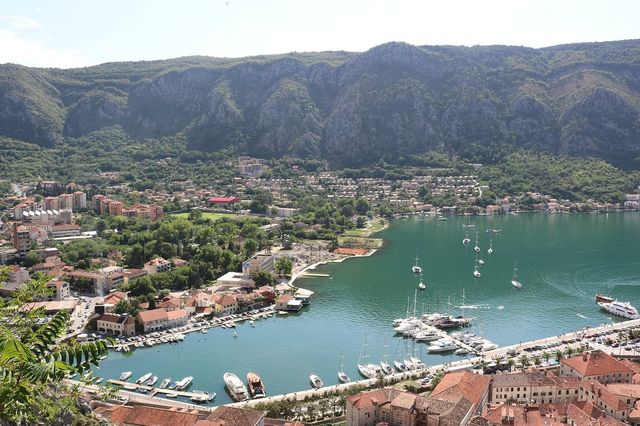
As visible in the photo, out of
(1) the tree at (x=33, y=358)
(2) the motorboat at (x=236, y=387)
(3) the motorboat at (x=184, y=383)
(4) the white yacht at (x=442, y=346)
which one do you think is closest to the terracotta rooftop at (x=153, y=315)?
(3) the motorboat at (x=184, y=383)

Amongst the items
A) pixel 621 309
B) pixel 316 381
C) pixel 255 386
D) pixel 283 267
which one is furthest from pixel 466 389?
pixel 283 267

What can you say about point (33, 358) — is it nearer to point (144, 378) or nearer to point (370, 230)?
point (144, 378)

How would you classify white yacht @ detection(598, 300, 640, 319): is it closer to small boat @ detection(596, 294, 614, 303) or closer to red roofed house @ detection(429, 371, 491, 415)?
small boat @ detection(596, 294, 614, 303)

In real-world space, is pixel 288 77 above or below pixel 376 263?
above

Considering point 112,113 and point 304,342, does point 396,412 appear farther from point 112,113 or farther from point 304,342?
point 112,113

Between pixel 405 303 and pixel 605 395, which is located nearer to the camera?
pixel 605 395

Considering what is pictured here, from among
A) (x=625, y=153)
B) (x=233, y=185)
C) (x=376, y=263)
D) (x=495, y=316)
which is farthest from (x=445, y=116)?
(x=495, y=316)
